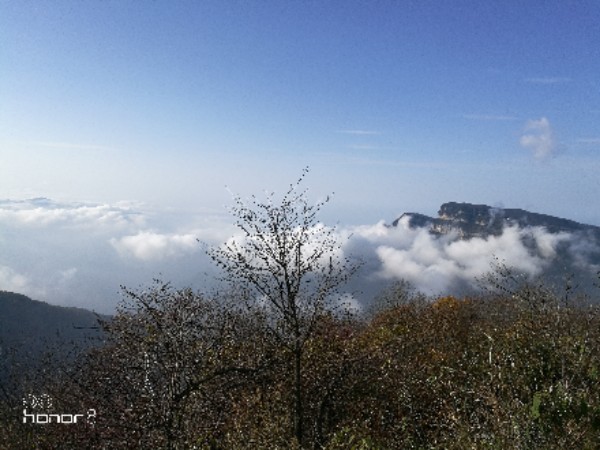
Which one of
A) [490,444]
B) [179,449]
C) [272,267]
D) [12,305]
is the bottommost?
[12,305]

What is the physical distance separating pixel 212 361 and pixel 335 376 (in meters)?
5.76

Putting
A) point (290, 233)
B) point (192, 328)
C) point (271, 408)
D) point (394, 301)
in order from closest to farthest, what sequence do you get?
point (192, 328), point (271, 408), point (290, 233), point (394, 301)

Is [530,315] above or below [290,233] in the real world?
below

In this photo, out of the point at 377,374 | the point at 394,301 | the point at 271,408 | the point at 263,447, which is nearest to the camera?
the point at 263,447

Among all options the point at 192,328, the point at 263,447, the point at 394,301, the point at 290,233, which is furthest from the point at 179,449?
the point at 394,301

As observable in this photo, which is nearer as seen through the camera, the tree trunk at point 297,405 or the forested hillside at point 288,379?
the forested hillside at point 288,379

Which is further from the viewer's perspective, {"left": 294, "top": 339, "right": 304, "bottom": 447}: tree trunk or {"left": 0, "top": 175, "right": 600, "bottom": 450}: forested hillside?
{"left": 294, "top": 339, "right": 304, "bottom": 447}: tree trunk

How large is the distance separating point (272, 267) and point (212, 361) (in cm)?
474

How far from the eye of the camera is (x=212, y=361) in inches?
803

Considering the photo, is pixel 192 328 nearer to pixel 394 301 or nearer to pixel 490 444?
pixel 490 444

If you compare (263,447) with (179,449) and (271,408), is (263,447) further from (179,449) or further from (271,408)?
(271,408)

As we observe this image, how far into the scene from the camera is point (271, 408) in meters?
19.4

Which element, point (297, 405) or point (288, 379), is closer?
point (297, 405)

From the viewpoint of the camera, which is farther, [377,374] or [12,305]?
[12,305]
